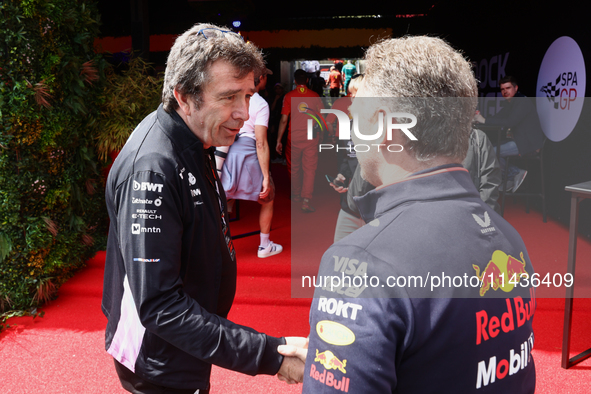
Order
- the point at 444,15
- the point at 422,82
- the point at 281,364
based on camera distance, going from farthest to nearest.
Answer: the point at 444,15 < the point at 281,364 < the point at 422,82

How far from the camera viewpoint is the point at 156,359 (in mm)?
1235

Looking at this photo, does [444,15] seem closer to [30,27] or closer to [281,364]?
[30,27]

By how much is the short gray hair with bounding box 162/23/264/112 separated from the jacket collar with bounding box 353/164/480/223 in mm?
616

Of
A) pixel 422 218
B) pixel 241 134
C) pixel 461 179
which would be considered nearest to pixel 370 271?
pixel 422 218

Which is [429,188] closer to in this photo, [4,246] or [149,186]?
[149,186]

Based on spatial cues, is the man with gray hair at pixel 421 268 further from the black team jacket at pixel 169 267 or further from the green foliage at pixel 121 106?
the green foliage at pixel 121 106

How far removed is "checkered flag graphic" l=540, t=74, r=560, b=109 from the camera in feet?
16.3

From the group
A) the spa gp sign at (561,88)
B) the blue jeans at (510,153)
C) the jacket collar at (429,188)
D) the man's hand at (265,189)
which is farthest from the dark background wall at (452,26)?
the man's hand at (265,189)

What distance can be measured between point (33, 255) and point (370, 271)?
3.14 m

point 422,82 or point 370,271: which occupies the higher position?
point 422,82

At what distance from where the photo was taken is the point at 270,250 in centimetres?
397

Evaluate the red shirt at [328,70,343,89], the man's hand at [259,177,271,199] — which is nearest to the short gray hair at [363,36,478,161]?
the man's hand at [259,177,271,199]

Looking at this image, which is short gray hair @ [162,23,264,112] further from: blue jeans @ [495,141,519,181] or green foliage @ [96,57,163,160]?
blue jeans @ [495,141,519,181]

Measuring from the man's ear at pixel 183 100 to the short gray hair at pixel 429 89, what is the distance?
58 centimetres
